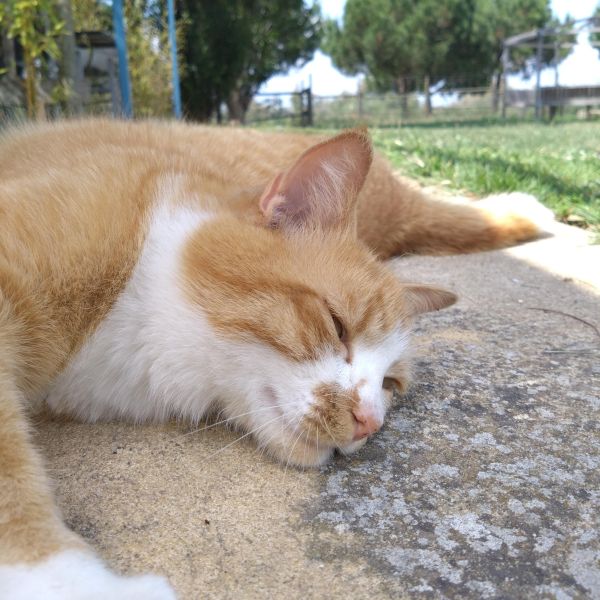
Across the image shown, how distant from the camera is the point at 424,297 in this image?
6.57ft

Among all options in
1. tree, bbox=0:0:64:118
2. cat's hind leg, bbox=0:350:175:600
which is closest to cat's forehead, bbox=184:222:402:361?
cat's hind leg, bbox=0:350:175:600

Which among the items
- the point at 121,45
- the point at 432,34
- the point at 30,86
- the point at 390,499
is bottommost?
the point at 390,499

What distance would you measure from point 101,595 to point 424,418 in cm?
93

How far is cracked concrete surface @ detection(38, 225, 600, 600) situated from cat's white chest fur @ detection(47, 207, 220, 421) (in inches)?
2.3

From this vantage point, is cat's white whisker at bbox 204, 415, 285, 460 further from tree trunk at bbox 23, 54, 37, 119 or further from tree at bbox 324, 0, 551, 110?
tree at bbox 324, 0, 551, 110

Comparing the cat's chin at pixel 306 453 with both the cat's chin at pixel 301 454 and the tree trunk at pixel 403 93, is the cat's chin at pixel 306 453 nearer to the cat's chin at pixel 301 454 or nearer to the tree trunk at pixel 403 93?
the cat's chin at pixel 301 454

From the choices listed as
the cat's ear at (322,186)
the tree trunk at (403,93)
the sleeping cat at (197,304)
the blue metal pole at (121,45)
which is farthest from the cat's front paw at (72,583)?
the tree trunk at (403,93)

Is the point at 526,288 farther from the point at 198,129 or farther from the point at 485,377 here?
the point at 198,129

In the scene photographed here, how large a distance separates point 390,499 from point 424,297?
817 mm

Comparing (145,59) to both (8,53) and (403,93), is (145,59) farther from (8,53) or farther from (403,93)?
(403,93)

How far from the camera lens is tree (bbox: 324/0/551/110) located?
30.8 meters

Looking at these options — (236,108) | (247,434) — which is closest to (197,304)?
(247,434)

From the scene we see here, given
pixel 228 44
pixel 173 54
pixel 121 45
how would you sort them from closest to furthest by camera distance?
pixel 121 45 < pixel 173 54 < pixel 228 44

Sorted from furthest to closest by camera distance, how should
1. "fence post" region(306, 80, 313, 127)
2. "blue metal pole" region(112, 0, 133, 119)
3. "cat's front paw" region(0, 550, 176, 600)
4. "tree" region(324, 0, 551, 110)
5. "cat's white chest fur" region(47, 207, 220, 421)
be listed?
"tree" region(324, 0, 551, 110) < "fence post" region(306, 80, 313, 127) < "blue metal pole" region(112, 0, 133, 119) < "cat's white chest fur" region(47, 207, 220, 421) < "cat's front paw" region(0, 550, 176, 600)
